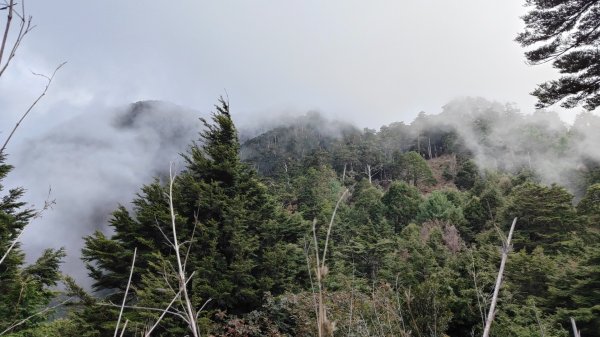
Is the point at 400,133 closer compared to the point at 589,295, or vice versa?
the point at 589,295

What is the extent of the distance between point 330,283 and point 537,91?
35.2 feet

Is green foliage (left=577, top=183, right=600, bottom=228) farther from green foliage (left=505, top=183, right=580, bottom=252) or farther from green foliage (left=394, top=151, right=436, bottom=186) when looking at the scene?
green foliage (left=394, top=151, right=436, bottom=186)

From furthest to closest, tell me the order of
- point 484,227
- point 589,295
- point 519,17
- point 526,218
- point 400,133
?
point 400,133 → point 484,227 → point 526,218 → point 589,295 → point 519,17

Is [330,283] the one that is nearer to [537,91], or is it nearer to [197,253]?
[197,253]

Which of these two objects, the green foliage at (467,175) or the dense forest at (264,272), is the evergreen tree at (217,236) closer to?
the dense forest at (264,272)

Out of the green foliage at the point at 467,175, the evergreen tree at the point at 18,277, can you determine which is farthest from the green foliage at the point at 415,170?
the evergreen tree at the point at 18,277

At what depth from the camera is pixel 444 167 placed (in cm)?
5172

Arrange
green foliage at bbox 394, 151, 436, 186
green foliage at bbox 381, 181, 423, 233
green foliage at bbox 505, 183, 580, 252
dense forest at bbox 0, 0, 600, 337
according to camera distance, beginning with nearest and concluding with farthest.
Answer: dense forest at bbox 0, 0, 600, 337
green foliage at bbox 505, 183, 580, 252
green foliage at bbox 381, 181, 423, 233
green foliage at bbox 394, 151, 436, 186

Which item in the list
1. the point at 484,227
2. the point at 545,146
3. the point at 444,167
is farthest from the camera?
the point at 444,167

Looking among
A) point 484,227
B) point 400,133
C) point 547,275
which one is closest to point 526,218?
point 484,227

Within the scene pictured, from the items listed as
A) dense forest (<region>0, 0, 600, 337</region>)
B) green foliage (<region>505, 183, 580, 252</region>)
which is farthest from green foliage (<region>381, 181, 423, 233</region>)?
green foliage (<region>505, 183, 580, 252</region>)

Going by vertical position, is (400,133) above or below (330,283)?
above

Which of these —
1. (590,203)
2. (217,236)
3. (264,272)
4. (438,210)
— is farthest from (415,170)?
(217,236)

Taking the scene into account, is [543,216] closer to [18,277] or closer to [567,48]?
[567,48]
